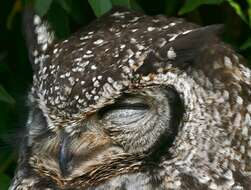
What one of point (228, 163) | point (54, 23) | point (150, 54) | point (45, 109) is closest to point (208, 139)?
point (228, 163)

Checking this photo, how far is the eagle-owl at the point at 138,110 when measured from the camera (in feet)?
9.07

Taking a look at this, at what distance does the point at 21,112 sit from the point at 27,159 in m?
0.21

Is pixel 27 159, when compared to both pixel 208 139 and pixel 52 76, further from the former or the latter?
pixel 208 139

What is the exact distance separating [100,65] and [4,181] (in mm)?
937

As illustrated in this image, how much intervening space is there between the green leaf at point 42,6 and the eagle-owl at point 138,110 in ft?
0.36

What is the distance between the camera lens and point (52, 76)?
283cm

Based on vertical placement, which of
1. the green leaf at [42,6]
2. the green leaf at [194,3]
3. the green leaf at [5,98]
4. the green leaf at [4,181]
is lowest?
the green leaf at [4,181]

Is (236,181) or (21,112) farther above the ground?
(21,112)

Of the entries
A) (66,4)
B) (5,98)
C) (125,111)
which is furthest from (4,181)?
(125,111)

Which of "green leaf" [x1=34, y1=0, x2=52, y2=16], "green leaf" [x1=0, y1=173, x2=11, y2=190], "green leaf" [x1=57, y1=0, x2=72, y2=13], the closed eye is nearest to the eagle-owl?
the closed eye

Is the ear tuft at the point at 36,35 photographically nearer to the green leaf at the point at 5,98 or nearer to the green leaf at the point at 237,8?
the green leaf at the point at 5,98

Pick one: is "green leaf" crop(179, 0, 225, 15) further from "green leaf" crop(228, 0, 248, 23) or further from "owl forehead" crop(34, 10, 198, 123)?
"owl forehead" crop(34, 10, 198, 123)

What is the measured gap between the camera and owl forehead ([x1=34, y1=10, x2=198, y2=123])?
274cm

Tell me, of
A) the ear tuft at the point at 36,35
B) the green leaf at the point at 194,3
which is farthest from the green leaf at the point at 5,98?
the green leaf at the point at 194,3
